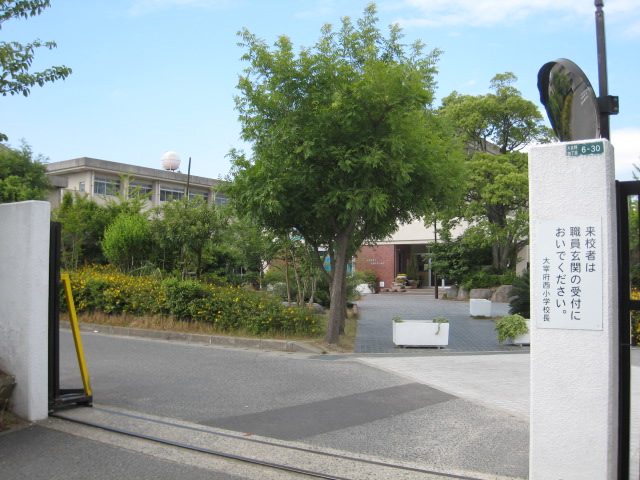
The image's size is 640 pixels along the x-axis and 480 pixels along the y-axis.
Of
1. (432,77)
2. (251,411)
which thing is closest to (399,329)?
(432,77)

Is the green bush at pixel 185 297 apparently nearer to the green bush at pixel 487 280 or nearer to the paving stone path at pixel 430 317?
the paving stone path at pixel 430 317

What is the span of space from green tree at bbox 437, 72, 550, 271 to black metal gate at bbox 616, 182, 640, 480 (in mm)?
23640

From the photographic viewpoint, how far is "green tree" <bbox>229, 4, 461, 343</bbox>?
10875 millimetres

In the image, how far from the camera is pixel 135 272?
19.7 meters

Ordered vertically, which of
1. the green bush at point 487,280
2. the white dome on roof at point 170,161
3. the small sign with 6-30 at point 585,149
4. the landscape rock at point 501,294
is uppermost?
the white dome on roof at point 170,161

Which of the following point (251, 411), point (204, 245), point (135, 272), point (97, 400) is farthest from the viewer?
point (135, 272)

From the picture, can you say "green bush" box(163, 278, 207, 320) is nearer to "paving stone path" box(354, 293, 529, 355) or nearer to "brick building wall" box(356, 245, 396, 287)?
"paving stone path" box(354, 293, 529, 355)

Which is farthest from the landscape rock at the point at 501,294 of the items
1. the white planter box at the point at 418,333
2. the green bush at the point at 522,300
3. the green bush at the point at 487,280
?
the white planter box at the point at 418,333

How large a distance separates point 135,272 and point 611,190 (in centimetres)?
1799

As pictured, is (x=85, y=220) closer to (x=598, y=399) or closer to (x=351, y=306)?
(x=351, y=306)

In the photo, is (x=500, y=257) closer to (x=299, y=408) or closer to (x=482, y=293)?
(x=482, y=293)

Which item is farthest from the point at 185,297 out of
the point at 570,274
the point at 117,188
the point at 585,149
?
the point at 117,188

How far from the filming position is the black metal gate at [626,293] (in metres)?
3.91

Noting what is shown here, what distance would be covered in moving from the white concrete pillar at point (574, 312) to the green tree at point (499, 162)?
23719 millimetres
